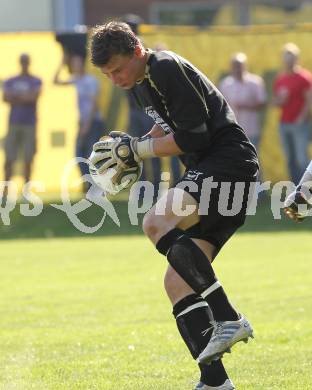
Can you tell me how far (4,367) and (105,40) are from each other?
1.97m

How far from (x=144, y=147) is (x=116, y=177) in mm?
231

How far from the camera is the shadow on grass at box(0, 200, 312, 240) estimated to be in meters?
14.3

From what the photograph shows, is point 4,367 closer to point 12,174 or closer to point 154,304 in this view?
point 154,304

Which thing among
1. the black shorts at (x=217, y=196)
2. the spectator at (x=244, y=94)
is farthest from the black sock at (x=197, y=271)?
the spectator at (x=244, y=94)

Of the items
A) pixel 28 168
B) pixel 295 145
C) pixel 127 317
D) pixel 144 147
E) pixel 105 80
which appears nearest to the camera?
pixel 144 147

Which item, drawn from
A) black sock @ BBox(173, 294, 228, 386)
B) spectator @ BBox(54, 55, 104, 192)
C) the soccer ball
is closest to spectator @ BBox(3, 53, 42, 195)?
spectator @ BBox(54, 55, 104, 192)

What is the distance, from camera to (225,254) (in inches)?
468

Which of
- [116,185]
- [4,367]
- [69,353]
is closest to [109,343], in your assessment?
[69,353]

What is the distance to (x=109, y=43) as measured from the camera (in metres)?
5.38

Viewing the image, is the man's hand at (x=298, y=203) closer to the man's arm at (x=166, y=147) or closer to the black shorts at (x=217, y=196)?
the black shorts at (x=217, y=196)

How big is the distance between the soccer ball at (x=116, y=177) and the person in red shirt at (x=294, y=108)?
1011 centimetres

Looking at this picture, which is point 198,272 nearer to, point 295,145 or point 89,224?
point 89,224

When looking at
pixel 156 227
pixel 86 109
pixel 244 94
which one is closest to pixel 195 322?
pixel 156 227

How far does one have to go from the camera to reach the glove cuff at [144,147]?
18.3ft
